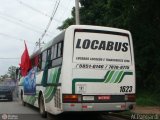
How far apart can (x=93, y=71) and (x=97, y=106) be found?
46.3 inches

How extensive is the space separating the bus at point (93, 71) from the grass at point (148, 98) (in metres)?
7.19

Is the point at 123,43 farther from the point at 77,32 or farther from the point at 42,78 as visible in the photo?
the point at 42,78

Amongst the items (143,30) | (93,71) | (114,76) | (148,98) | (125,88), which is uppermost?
(143,30)

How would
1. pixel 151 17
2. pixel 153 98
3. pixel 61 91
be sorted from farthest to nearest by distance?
pixel 151 17 < pixel 153 98 < pixel 61 91

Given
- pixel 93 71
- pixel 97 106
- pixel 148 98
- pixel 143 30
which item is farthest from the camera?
pixel 143 30

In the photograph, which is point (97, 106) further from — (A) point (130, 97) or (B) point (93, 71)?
(A) point (130, 97)

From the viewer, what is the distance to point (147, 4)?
23.7 m

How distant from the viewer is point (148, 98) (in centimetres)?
2375

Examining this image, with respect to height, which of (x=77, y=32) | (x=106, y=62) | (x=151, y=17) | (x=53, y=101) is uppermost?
(x=151, y=17)

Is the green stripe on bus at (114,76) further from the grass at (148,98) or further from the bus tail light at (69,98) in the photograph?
the grass at (148,98)

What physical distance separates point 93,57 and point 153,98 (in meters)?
10.2

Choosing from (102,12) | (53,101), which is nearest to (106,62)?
(53,101)

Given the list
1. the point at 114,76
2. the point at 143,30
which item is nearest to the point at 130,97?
the point at 114,76

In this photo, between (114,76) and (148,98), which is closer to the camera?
(114,76)
